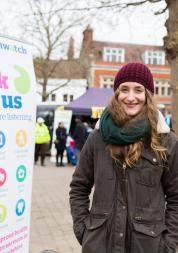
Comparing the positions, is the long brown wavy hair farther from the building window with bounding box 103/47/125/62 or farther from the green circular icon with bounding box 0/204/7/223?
the building window with bounding box 103/47/125/62

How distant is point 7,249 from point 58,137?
12439 millimetres

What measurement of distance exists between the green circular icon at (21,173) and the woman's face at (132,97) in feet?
4.08

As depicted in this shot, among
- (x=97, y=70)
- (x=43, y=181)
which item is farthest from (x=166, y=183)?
(x=97, y=70)

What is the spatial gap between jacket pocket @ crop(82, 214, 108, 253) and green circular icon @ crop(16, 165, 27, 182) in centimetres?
110

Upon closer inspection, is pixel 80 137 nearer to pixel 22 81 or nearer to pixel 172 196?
pixel 22 81

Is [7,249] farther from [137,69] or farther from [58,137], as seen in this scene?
[58,137]

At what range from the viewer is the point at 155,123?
2504 millimetres

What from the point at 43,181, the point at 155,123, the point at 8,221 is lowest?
the point at 43,181

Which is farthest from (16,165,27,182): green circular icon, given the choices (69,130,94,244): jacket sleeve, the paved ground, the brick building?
the brick building

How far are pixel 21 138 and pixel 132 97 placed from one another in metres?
→ 1.25

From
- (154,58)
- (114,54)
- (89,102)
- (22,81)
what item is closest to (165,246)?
(22,81)

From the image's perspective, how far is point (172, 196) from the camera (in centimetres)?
256

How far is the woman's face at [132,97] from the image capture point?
254 cm

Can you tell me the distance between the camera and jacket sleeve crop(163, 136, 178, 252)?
249cm
